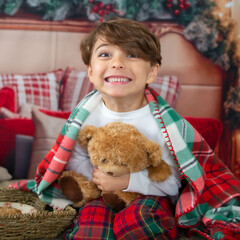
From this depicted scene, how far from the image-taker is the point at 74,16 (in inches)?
87.8

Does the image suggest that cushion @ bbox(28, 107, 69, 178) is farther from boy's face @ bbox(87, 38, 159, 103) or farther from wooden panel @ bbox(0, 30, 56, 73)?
wooden panel @ bbox(0, 30, 56, 73)

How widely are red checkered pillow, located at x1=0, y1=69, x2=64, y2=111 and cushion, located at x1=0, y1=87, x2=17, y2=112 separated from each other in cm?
4

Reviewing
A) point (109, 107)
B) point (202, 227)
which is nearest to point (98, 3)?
point (109, 107)

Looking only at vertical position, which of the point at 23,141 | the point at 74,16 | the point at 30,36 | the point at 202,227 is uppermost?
the point at 74,16

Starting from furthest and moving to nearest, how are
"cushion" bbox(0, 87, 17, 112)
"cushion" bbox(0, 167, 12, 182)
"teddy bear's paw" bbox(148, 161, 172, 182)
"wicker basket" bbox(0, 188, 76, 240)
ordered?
"cushion" bbox(0, 87, 17, 112) → "cushion" bbox(0, 167, 12, 182) → "teddy bear's paw" bbox(148, 161, 172, 182) → "wicker basket" bbox(0, 188, 76, 240)

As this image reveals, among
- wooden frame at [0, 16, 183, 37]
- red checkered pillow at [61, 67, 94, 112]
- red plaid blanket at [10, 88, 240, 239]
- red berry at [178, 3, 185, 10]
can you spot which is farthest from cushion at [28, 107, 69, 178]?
red berry at [178, 3, 185, 10]

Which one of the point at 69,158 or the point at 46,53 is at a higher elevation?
the point at 46,53

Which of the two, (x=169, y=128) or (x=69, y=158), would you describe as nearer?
(x=169, y=128)

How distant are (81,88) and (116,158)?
3.21 ft

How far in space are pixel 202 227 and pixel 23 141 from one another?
37.4 inches

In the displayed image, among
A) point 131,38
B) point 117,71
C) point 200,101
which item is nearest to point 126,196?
point 117,71

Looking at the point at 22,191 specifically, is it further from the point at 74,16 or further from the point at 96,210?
the point at 74,16

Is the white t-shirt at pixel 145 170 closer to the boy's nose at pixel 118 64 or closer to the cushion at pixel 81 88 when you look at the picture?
the boy's nose at pixel 118 64

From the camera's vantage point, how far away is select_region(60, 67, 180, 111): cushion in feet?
6.76
